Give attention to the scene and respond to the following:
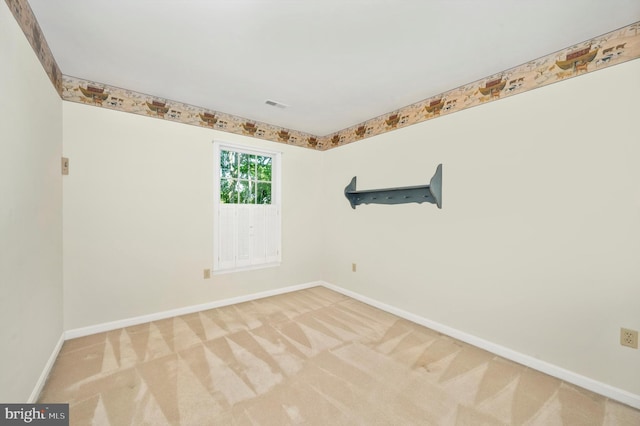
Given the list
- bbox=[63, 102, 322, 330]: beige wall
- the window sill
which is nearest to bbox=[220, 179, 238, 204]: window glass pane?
bbox=[63, 102, 322, 330]: beige wall

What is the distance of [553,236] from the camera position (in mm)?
2004

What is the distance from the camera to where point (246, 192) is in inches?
143

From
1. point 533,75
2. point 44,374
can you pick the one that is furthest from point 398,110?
point 44,374

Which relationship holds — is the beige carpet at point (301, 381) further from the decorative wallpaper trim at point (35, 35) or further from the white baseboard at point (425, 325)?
the decorative wallpaper trim at point (35, 35)

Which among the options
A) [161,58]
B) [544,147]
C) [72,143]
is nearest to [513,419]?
[544,147]

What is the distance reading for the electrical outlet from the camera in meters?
1.69

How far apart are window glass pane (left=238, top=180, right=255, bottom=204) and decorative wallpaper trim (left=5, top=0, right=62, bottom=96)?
1941 mm

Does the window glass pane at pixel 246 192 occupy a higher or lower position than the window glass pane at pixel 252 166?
lower

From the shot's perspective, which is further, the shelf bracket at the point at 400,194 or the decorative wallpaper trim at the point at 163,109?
the shelf bracket at the point at 400,194

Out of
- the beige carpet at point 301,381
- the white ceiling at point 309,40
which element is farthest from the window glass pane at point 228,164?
the beige carpet at point 301,381

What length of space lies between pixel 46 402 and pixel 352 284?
308 cm

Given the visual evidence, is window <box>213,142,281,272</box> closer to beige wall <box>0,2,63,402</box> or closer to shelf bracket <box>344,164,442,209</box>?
shelf bracket <box>344,164,442,209</box>

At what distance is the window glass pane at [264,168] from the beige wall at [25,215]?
2.09m

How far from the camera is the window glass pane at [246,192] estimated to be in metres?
3.59
